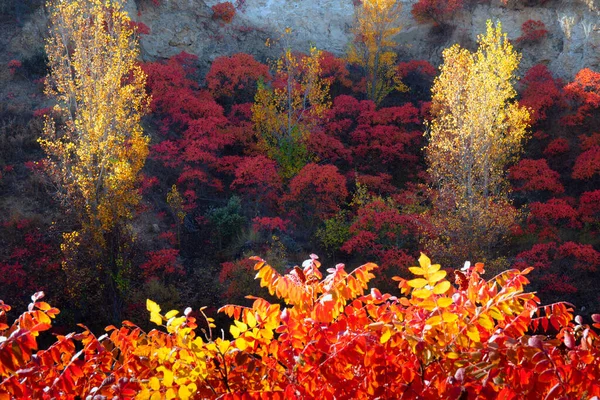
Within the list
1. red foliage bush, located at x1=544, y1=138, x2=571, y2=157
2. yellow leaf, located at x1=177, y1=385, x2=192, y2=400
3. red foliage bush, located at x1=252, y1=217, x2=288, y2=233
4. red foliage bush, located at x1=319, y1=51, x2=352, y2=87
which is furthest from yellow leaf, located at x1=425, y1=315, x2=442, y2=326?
red foliage bush, located at x1=319, y1=51, x2=352, y2=87

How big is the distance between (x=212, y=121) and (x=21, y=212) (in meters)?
6.61

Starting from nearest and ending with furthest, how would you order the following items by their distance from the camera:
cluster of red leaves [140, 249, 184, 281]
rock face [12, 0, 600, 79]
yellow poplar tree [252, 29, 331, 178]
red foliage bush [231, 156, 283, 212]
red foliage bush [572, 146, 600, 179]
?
cluster of red leaves [140, 249, 184, 281], red foliage bush [231, 156, 283, 212], red foliage bush [572, 146, 600, 179], yellow poplar tree [252, 29, 331, 178], rock face [12, 0, 600, 79]

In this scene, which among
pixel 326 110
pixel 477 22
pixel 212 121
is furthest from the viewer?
pixel 477 22

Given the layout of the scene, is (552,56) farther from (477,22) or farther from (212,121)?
(212,121)

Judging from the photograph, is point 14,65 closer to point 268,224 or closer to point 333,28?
point 268,224

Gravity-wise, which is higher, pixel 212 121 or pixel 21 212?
pixel 212 121

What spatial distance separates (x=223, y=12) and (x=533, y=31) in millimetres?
13990

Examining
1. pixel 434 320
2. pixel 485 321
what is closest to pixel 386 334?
pixel 434 320

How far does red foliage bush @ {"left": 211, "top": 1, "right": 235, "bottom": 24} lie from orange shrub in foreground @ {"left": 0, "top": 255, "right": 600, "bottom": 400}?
23572 mm

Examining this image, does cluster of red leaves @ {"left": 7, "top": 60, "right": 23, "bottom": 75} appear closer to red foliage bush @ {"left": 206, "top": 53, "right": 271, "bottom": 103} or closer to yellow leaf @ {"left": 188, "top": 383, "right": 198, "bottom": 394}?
red foliage bush @ {"left": 206, "top": 53, "right": 271, "bottom": 103}

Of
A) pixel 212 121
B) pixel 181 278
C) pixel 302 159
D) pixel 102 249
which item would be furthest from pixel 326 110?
pixel 102 249

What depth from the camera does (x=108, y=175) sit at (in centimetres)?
1127

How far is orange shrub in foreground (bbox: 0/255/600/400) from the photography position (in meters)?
2.59

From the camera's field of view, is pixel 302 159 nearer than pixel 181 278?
No
